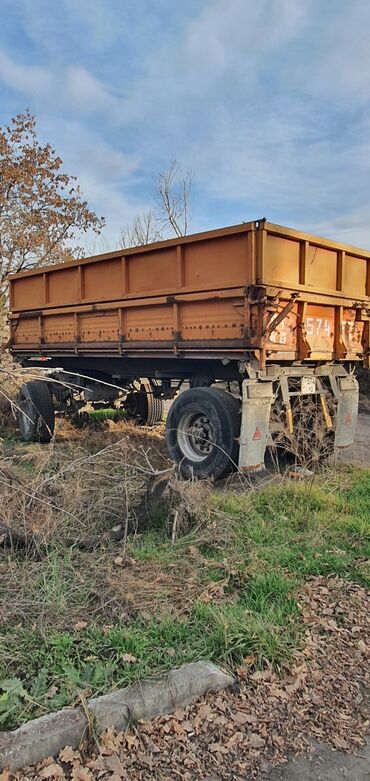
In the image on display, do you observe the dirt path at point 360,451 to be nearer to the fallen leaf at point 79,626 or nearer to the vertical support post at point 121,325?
the vertical support post at point 121,325

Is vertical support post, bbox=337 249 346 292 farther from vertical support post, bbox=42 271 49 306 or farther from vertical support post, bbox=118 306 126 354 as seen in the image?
vertical support post, bbox=42 271 49 306

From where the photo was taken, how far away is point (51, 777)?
208 centimetres

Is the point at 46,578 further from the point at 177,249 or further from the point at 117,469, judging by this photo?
the point at 177,249

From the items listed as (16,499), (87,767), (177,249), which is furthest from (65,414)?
(87,767)

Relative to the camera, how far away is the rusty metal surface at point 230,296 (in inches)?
219

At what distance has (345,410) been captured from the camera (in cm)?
700

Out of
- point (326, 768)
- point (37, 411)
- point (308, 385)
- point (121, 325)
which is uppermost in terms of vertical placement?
point (121, 325)

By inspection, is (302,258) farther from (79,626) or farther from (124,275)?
(79,626)

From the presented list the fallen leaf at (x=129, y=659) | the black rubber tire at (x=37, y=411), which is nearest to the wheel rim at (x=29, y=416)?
the black rubber tire at (x=37, y=411)

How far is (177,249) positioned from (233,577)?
3.84m

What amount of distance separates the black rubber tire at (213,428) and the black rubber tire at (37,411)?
10.0 ft

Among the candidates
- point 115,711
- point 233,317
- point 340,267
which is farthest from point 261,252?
point 115,711

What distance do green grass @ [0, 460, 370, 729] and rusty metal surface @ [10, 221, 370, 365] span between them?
2.00 m

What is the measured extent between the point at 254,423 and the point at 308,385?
3.75ft
